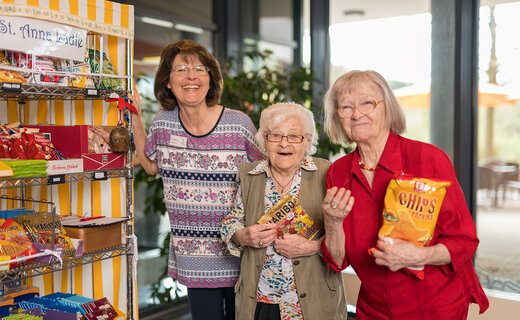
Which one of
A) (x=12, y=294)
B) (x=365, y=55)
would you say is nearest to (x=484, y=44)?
(x=365, y=55)

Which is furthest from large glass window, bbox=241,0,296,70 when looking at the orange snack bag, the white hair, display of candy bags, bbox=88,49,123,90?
the orange snack bag

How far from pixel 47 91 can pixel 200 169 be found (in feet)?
2.39

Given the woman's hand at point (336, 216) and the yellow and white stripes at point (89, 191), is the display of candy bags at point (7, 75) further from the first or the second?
→ the woman's hand at point (336, 216)

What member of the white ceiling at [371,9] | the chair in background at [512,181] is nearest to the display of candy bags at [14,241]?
the chair in background at [512,181]

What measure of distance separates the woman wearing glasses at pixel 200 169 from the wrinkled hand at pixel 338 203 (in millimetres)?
720

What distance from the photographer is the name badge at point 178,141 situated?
2.44 metres

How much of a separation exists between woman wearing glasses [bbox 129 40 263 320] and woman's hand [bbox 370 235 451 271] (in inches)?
36.9

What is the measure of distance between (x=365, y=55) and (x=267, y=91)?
3.89 feet

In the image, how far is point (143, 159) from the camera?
2.64 meters

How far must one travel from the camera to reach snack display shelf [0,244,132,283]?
6.23 feet

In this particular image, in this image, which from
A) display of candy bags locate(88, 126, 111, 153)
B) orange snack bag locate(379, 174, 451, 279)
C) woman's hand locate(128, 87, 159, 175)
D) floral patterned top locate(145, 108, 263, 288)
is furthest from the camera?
woman's hand locate(128, 87, 159, 175)

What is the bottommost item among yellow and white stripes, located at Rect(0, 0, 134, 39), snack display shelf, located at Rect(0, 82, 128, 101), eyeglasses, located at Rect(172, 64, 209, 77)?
snack display shelf, located at Rect(0, 82, 128, 101)

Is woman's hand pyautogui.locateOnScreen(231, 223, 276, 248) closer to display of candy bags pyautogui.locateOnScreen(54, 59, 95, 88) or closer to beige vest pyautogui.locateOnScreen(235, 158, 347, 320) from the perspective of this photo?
beige vest pyautogui.locateOnScreen(235, 158, 347, 320)

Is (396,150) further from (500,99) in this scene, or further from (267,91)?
(500,99)
